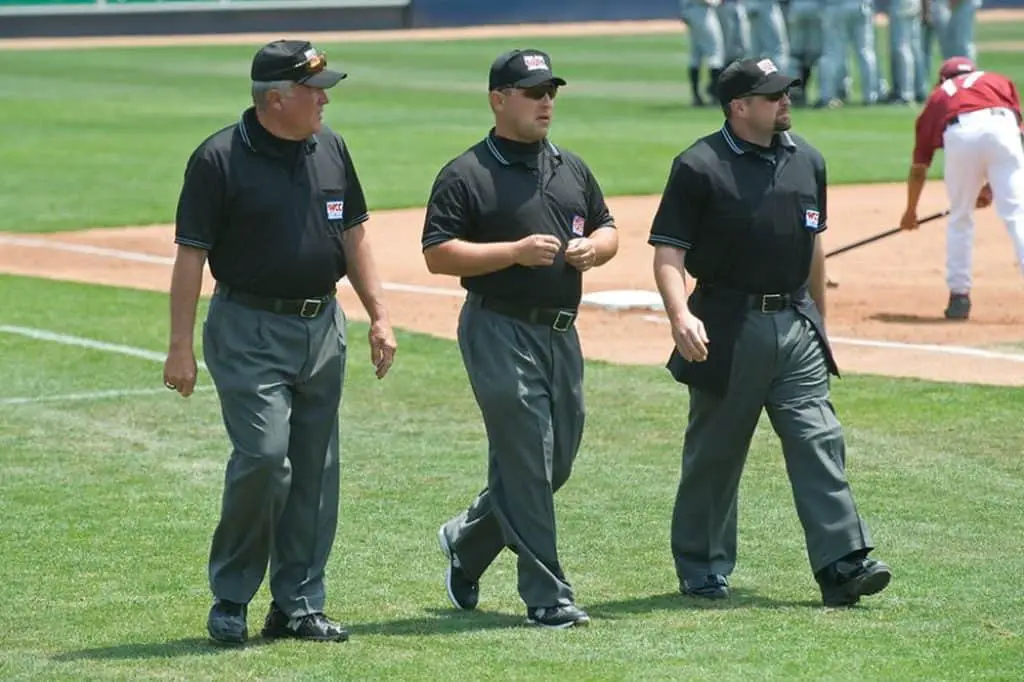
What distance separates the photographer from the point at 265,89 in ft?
A: 22.3

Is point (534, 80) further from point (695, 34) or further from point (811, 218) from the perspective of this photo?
point (695, 34)

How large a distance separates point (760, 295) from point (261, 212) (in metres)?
1.81

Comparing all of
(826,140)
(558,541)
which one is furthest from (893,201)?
(558,541)

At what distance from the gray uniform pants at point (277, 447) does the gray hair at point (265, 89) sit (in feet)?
2.16

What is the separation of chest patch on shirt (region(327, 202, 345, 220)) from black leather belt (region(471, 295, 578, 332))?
573 mm

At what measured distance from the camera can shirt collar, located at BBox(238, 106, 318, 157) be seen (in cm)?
684

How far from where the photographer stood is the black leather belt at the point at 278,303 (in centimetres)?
686

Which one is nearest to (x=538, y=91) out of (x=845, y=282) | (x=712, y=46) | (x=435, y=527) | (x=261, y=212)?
(x=261, y=212)

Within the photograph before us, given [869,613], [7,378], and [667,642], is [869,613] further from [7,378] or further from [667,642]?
[7,378]

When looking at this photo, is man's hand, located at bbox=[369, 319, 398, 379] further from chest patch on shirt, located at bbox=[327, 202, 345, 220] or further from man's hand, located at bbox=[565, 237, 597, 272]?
man's hand, located at bbox=[565, 237, 597, 272]

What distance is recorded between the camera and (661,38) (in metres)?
44.7

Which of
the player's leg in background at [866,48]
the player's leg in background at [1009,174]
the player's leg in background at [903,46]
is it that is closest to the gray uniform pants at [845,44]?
the player's leg in background at [866,48]

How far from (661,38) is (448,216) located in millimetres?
38178

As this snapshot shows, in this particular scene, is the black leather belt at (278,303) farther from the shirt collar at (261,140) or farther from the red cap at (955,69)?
the red cap at (955,69)
